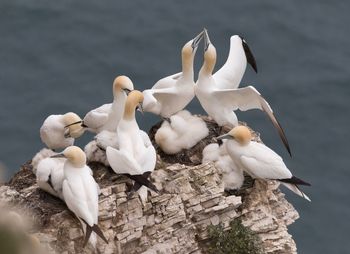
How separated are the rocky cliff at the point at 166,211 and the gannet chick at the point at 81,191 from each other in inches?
9.5

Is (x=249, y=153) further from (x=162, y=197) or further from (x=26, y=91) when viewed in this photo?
(x=26, y=91)

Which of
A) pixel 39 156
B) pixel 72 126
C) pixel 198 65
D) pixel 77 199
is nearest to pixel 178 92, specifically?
pixel 72 126

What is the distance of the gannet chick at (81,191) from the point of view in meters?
9.70

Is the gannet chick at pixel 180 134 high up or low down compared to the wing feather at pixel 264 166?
up

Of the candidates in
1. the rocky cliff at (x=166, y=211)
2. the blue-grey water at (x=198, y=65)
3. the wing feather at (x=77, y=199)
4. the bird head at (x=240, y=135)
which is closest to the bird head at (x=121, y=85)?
the rocky cliff at (x=166, y=211)

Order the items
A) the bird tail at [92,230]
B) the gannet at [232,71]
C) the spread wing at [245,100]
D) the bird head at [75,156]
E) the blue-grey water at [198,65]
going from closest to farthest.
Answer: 1. the bird tail at [92,230]
2. the bird head at [75,156]
3. the spread wing at [245,100]
4. the gannet at [232,71]
5. the blue-grey water at [198,65]

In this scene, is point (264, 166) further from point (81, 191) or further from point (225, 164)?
point (81, 191)

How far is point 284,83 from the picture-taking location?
2030 centimetres

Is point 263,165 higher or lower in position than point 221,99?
lower

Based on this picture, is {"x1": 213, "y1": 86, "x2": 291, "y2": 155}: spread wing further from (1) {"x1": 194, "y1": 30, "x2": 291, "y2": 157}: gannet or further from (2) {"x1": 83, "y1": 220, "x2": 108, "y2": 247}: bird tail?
(2) {"x1": 83, "y1": 220, "x2": 108, "y2": 247}: bird tail

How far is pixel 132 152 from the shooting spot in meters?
10.5

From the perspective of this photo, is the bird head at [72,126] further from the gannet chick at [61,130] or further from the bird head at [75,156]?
the bird head at [75,156]

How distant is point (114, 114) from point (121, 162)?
1.08 m

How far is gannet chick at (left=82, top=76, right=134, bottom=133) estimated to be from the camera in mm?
11305
